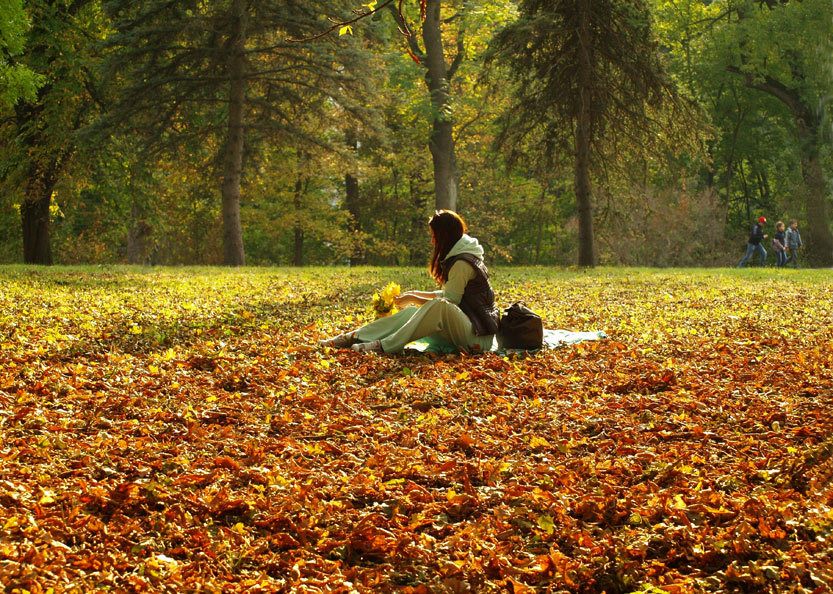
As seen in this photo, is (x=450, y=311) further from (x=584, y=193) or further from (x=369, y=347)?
(x=584, y=193)

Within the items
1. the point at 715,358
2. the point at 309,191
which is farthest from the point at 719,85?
the point at 715,358

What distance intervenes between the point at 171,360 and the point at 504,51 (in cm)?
1434

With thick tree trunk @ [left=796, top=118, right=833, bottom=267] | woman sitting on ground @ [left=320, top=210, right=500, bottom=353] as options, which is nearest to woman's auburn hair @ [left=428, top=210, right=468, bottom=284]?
woman sitting on ground @ [left=320, top=210, right=500, bottom=353]

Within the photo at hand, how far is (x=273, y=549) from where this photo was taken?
3.05 m

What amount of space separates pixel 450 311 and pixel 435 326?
0.20 m

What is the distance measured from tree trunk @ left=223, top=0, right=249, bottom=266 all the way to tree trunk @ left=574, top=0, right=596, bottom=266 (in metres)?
8.21

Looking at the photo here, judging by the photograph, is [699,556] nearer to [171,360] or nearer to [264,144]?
[171,360]

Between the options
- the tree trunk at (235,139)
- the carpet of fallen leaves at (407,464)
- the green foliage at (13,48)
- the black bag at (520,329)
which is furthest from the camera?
the tree trunk at (235,139)

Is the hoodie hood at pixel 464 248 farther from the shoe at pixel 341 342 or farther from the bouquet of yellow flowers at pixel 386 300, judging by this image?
the shoe at pixel 341 342

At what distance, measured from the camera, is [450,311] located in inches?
275

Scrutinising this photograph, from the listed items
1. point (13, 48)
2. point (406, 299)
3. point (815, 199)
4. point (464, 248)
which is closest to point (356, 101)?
point (13, 48)

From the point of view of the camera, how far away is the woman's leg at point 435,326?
22.9ft

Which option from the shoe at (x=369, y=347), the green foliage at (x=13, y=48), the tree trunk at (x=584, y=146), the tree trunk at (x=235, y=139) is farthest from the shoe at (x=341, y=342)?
the tree trunk at (x=235, y=139)

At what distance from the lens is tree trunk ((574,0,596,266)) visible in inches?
723
